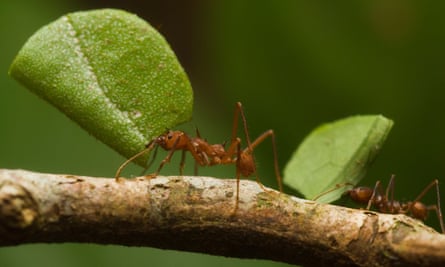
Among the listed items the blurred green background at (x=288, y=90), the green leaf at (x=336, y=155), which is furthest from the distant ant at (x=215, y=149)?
the blurred green background at (x=288, y=90)

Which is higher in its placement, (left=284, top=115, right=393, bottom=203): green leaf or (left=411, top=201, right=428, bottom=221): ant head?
(left=284, top=115, right=393, bottom=203): green leaf

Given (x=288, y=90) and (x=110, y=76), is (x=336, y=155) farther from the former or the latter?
(x=288, y=90)

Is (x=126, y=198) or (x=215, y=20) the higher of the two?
(x=215, y=20)

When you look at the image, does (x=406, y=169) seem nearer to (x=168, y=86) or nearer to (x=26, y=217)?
(x=168, y=86)

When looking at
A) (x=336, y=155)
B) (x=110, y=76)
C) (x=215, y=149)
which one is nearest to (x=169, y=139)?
(x=215, y=149)

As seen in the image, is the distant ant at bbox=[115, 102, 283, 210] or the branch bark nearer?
the branch bark

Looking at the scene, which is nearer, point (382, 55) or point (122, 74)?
point (122, 74)

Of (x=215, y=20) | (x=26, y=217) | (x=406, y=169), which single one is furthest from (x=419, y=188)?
(x=26, y=217)

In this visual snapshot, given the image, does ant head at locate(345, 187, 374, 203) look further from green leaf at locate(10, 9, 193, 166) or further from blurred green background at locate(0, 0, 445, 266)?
green leaf at locate(10, 9, 193, 166)

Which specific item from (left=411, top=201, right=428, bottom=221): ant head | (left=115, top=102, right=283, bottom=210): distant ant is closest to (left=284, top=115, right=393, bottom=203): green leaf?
(left=115, top=102, right=283, bottom=210): distant ant
